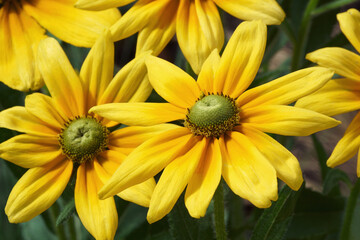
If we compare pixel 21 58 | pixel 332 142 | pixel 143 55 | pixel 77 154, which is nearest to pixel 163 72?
pixel 143 55

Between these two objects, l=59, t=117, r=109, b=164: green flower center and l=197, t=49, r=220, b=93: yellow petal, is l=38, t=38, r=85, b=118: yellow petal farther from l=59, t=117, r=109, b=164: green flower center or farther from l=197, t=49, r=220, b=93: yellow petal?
l=197, t=49, r=220, b=93: yellow petal

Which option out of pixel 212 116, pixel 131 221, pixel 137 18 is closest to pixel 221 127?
pixel 212 116

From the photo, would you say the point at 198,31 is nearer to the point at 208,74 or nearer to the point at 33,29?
the point at 208,74

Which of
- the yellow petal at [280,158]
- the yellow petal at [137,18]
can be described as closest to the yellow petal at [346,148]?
the yellow petal at [280,158]

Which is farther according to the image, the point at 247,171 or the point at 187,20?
the point at 187,20

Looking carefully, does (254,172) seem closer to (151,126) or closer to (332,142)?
(151,126)

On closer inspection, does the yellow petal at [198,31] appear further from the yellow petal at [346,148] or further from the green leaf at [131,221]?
the green leaf at [131,221]
